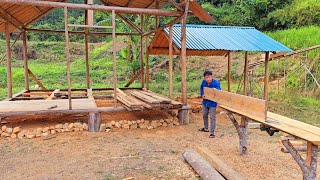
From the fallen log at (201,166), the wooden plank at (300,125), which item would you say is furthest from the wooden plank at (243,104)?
the fallen log at (201,166)

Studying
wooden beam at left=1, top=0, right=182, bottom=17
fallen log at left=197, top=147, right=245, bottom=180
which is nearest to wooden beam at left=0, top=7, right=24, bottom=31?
wooden beam at left=1, top=0, right=182, bottom=17

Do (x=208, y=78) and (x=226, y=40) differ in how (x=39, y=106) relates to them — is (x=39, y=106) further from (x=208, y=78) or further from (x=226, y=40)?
(x=226, y=40)

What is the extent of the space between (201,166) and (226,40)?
6976 millimetres

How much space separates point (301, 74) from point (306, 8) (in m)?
6.08

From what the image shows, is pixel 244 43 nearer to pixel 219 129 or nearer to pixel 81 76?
pixel 219 129

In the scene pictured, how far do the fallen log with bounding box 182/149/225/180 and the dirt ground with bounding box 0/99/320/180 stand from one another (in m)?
0.13

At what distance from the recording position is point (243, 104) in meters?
4.96

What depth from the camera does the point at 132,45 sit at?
1717 cm

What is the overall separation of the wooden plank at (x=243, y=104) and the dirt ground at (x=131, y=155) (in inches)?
40.2

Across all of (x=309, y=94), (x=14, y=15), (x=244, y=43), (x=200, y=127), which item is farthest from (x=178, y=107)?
(x=309, y=94)

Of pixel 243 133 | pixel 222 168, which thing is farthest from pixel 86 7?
pixel 222 168

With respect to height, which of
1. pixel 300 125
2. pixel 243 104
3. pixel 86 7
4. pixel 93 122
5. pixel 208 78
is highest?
pixel 86 7

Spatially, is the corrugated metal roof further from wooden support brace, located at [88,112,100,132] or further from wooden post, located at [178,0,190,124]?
wooden support brace, located at [88,112,100,132]

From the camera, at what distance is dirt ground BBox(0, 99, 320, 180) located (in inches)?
195
